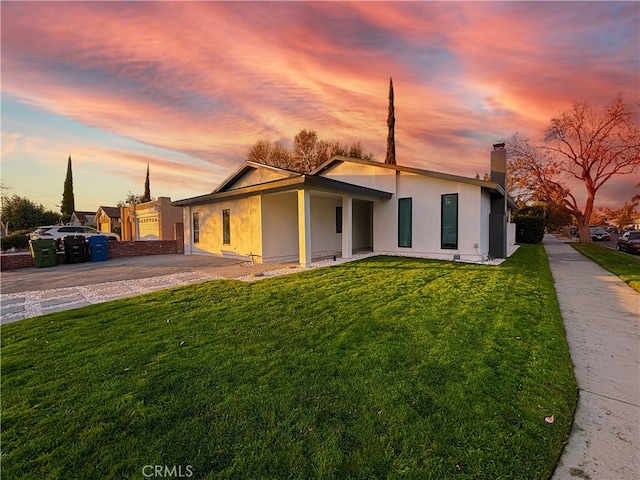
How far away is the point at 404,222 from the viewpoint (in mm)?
13625

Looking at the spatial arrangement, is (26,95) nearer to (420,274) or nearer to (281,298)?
(281,298)

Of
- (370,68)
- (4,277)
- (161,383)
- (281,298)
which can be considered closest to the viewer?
(161,383)

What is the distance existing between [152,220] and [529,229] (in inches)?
1287

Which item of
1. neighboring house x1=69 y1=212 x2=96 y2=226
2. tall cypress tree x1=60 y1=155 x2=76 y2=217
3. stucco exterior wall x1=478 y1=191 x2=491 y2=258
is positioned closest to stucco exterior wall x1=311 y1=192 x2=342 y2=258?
stucco exterior wall x1=478 y1=191 x2=491 y2=258

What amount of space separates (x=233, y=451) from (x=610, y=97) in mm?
35713

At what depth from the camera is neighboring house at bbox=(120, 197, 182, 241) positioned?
23.4 m

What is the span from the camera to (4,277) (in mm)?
10133

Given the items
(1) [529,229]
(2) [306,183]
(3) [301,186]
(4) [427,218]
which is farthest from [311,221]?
(1) [529,229]

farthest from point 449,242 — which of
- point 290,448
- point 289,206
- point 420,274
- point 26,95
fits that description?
point 26,95

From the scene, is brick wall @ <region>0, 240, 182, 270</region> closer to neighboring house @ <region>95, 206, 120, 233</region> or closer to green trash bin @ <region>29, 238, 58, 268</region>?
green trash bin @ <region>29, 238, 58, 268</region>

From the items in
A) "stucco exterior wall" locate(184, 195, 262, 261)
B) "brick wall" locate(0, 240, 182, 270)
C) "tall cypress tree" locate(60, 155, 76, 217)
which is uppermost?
"tall cypress tree" locate(60, 155, 76, 217)

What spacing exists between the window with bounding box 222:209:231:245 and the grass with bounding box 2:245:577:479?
9136 mm

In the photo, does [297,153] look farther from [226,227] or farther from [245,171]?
[226,227]

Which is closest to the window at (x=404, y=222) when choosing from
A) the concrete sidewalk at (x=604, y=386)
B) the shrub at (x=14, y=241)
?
the concrete sidewalk at (x=604, y=386)
